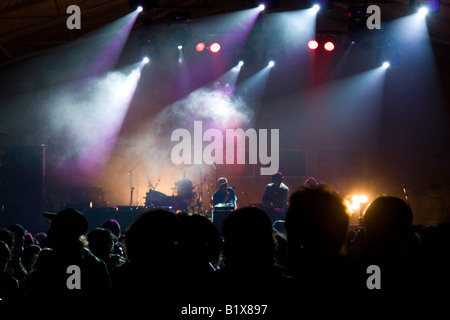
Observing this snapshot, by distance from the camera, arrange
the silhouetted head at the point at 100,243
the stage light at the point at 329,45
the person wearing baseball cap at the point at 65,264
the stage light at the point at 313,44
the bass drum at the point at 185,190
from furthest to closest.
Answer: the bass drum at the point at 185,190
the stage light at the point at 313,44
the stage light at the point at 329,45
the silhouetted head at the point at 100,243
the person wearing baseball cap at the point at 65,264

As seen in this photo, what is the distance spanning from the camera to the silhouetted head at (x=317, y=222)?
2.00m

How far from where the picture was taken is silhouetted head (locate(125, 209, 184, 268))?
201 cm

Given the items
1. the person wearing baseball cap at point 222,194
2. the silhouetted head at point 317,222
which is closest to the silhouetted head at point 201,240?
the silhouetted head at point 317,222

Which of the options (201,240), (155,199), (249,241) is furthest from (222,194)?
(249,241)

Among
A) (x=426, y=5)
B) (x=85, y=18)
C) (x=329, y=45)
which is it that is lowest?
(x=426, y=5)

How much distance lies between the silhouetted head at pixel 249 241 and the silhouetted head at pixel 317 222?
0.11 metres

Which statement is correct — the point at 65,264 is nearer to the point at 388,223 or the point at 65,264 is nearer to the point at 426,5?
the point at 388,223

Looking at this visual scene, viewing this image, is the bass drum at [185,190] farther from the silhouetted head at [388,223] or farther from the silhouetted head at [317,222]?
the silhouetted head at [317,222]

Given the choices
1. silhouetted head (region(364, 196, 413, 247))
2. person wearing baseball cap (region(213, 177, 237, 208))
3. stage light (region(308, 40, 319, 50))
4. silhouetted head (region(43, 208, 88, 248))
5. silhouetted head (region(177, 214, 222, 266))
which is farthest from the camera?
stage light (region(308, 40, 319, 50))

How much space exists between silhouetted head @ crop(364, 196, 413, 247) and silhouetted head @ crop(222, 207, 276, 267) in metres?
0.62

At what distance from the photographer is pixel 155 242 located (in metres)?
2.03

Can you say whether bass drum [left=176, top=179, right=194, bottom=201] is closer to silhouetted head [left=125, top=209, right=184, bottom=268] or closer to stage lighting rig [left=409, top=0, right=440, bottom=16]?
stage lighting rig [left=409, top=0, right=440, bottom=16]

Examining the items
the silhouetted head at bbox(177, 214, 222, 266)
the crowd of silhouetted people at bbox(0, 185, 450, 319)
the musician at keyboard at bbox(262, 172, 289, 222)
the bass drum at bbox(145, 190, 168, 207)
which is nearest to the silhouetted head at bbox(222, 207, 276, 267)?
the crowd of silhouetted people at bbox(0, 185, 450, 319)

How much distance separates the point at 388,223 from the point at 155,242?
Result: 3.84ft
